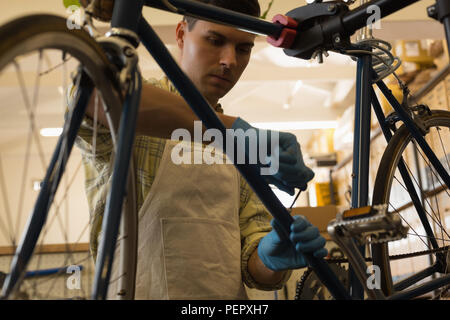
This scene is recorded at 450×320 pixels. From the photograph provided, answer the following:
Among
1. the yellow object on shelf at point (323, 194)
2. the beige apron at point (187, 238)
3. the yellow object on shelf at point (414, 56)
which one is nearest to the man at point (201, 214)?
the beige apron at point (187, 238)

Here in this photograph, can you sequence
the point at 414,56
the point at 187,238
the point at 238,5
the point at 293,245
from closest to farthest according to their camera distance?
the point at 293,245 < the point at 187,238 < the point at 238,5 < the point at 414,56

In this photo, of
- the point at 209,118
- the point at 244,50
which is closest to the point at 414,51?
the point at 244,50

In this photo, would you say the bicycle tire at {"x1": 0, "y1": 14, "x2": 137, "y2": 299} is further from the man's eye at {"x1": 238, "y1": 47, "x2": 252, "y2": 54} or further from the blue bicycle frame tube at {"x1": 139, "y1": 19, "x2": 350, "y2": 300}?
the man's eye at {"x1": 238, "y1": 47, "x2": 252, "y2": 54}

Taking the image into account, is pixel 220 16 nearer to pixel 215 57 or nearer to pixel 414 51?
pixel 215 57

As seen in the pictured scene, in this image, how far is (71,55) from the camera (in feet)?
1.86

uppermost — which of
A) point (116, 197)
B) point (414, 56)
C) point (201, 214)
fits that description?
point (414, 56)

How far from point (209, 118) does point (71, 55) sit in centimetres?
26

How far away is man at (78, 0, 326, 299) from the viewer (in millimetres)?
1012

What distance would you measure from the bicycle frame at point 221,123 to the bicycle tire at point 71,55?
4cm

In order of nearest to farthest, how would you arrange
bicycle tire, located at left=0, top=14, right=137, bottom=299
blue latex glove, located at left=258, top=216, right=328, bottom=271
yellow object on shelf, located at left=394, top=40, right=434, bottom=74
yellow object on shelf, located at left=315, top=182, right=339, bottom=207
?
bicycle tire, located at left=0, top=14, right=137, bottom=299 → blue latex glove, located at left=258, top=216, right=328, bottom=271 → yellow object on shelf, located at left=394, top=40, right=434, bottom=74 → yellow object on shelf, located at left=315, top=182, right=339, bottom=207
